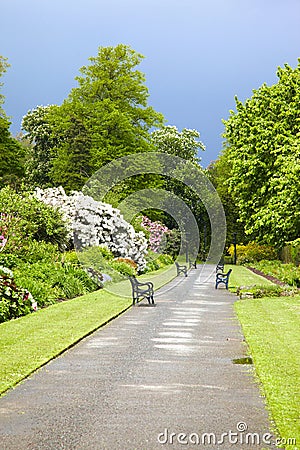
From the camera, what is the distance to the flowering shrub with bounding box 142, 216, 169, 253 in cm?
3989

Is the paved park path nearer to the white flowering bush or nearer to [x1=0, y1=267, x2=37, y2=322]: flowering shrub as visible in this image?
[x1=0, y1=267, x2=37, y2=322]: flowering shrub

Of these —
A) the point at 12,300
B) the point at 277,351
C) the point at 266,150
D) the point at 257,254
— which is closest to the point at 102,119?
the point at 257,254

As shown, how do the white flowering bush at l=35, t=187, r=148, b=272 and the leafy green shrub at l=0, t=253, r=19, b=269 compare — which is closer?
the leafy green shrub at l=0, t=253, r=19, b=269

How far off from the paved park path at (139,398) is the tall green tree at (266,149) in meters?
12.8

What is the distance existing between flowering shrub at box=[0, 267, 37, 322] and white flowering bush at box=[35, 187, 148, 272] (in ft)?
33.1

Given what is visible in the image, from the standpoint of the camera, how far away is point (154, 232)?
40.3 m

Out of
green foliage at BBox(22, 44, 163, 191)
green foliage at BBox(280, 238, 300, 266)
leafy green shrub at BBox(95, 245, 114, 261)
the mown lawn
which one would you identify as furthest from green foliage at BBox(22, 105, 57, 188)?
the mown lawn

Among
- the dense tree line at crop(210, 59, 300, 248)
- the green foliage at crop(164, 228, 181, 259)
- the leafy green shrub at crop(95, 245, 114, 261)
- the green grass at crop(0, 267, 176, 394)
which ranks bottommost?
the green grass at crop(0, 267, 176, 394)

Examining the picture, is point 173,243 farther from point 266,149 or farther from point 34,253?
point 34,253

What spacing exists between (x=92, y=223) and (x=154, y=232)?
554 inches

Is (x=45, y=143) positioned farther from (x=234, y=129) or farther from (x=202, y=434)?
(x=202, y=434)

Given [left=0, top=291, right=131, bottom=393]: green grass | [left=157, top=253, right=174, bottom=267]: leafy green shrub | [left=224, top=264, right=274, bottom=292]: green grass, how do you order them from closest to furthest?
[left=0, top=291, right=131, bottom=393]: green grass < [left=224, top=264, right=274, bottom=292]: green grass < [left=157, top=253, right=174, bottom=267]: leafy green shrub

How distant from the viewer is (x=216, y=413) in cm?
620

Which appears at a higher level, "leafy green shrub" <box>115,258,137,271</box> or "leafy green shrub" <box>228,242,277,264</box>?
"leafy green shrub" <box>228,242,277,264</box>
